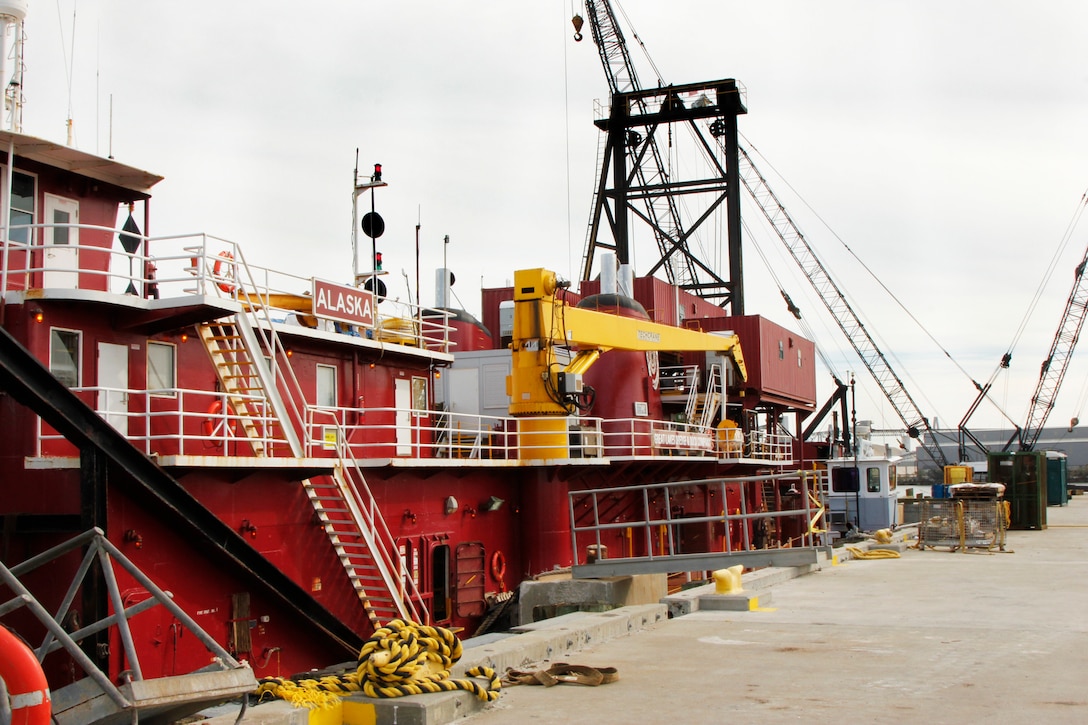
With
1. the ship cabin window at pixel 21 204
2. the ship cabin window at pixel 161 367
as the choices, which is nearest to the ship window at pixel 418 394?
the ship cabin window at pixel 161 367

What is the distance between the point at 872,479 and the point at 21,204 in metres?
42.8

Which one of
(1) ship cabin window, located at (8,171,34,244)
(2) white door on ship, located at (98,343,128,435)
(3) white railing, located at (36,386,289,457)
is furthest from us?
(1) ship cabin window, located at (8,171,34,244)

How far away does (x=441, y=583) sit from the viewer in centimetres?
2258

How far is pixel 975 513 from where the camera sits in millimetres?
26672

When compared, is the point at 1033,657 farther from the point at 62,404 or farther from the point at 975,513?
the point at 975,513

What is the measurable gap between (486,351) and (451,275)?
15.4ft

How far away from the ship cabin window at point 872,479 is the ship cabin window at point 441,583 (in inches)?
1345

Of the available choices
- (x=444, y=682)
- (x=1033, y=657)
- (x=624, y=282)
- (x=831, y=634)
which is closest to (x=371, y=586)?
(x=831, y=634)

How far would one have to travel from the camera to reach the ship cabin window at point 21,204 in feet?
57.5

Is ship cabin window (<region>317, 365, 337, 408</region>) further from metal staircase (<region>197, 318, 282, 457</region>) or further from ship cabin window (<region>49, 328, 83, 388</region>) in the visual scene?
ship cabin window (<region>49, 328, 83, 388</region>)

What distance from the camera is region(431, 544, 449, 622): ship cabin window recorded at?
73.6ft

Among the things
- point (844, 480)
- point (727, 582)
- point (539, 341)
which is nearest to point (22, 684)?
point (727, 582)

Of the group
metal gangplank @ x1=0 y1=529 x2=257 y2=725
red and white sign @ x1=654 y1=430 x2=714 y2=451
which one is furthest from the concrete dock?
red and white sign @ x1=654 y1=430 x2=714 y2=451

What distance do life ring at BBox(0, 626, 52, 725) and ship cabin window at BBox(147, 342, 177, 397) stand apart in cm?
995
